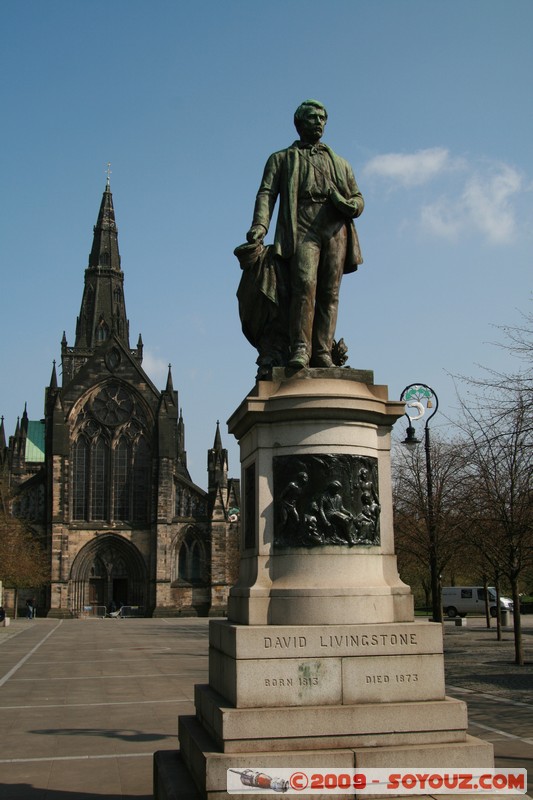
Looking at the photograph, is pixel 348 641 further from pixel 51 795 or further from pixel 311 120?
pixel 311 120

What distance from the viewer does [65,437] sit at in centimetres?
5841

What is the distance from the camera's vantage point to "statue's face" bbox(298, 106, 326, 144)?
7.23m

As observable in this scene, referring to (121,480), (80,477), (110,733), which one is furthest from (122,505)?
(110,733)

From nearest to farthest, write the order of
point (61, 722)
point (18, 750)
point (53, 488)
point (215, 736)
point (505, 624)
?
point (215, 736) → point (18, 750) → point (61, 722) → point (505, 624) → point (53, 488)

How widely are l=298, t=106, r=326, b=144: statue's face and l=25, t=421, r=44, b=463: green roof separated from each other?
80087 mm

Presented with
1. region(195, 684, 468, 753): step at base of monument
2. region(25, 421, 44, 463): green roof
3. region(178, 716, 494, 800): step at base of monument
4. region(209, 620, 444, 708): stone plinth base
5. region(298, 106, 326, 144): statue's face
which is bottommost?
region(178, 716, 494, 800): step at base of monument

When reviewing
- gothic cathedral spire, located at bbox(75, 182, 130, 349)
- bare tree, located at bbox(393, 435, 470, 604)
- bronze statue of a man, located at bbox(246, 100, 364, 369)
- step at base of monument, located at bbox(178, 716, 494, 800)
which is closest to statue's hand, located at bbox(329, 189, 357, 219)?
bronze statue of a man, located at bbox(246, 100, 364, 369)

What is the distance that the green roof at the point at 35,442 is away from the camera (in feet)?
276

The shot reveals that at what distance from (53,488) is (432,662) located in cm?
5460

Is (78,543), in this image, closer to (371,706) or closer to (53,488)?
(53,488)

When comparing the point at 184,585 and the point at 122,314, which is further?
the point at 122,314

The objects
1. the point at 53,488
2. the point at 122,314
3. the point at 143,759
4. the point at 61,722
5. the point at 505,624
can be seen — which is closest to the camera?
the point at 143,759

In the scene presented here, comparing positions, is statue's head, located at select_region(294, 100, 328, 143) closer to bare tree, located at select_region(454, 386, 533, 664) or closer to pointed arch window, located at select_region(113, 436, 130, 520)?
bare tree, located at select_region(454, 386, 533, 664)

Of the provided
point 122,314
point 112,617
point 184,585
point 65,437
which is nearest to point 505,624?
point 184,585
